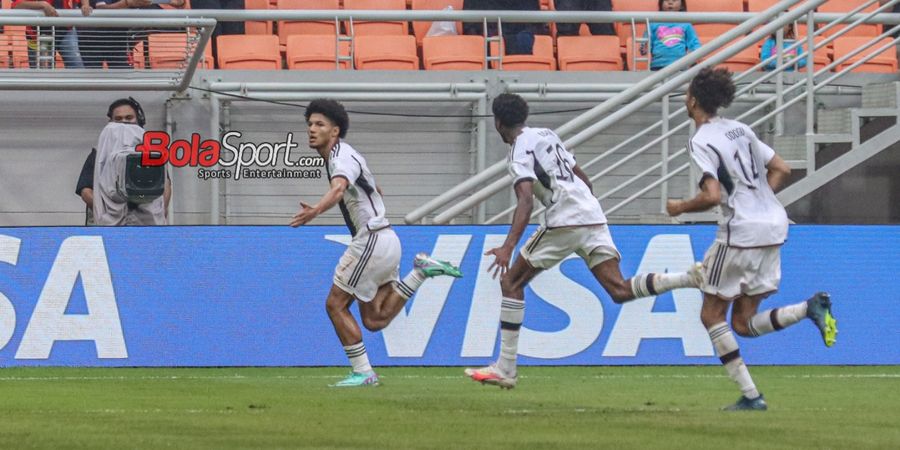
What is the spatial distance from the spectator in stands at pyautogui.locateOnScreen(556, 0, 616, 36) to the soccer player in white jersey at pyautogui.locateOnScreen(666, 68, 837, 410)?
28.0 ft

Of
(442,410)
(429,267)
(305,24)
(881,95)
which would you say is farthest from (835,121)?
(442,410)

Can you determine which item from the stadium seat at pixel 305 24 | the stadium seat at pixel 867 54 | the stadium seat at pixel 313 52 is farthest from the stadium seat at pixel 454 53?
the stadium seat at pixel 867 54

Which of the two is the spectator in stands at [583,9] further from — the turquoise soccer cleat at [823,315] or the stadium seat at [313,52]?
the turquoise soccer cleat at [823,315]

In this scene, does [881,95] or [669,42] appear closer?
[881,95]

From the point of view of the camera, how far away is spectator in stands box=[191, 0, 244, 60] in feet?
54.6

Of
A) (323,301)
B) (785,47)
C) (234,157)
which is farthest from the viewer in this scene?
(785,47)

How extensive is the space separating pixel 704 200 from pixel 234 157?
8.79 m

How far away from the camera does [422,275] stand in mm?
10750

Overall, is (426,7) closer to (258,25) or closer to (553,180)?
(258,25)

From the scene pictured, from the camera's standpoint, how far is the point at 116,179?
46.1 ft

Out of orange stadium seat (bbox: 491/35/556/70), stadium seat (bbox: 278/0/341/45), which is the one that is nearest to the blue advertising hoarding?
orange stadium seat (bbox: 491/35/556/70)

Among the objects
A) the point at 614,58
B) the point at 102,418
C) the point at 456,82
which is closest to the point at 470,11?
the point at 456,82

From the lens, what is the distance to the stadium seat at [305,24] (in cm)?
1747

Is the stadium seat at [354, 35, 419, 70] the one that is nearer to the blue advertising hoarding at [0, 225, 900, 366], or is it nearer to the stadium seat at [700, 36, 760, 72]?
the stadium seat at [700, 36, 760, 72]
